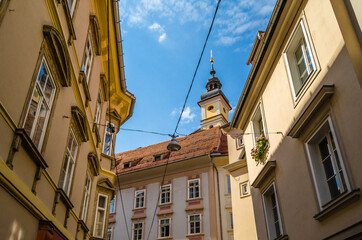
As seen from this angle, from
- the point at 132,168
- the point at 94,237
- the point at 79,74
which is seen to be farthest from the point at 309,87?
the point at 132,168

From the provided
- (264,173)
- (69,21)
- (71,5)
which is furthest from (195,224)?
(69,21)

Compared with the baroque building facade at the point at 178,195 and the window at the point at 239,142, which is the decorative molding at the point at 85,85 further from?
the baroque building facade at the point at 178,195

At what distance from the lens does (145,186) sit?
2744cm

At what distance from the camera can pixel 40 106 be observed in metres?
6.86

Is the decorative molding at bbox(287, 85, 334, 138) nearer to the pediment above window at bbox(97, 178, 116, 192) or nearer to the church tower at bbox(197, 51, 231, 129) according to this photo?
the pediment above window at bbox(97, 178, 116, 192)

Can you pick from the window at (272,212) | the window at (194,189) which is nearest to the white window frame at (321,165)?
the window at (272,212)

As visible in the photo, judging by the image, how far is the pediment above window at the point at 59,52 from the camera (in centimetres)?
677

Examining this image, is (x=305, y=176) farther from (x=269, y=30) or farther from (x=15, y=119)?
(x=15, y=119)

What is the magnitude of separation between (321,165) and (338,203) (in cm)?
145

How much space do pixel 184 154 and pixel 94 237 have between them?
1515cm

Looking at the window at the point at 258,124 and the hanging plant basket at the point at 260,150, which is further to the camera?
the window at the point at 258,124

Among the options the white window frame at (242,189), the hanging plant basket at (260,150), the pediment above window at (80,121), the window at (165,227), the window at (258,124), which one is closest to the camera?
the pediment above window at (80,121)

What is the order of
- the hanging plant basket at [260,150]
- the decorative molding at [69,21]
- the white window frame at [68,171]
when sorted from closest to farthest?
1. the decorative molding at [69,21]
2. the white window frame at [68,171]
3. the hanging plant basket at [260,150]

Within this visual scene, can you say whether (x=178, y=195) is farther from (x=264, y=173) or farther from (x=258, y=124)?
(x=264, y=173)
